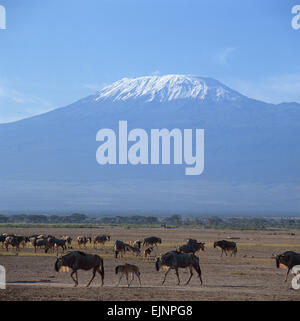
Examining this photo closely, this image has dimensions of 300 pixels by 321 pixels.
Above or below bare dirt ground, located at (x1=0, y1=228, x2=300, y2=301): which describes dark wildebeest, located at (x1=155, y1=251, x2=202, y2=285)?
above

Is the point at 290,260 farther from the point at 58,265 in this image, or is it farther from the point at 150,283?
the point at 58,265

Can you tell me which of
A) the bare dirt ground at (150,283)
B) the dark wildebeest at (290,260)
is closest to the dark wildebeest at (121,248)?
the bare dirt ground at (150,283)

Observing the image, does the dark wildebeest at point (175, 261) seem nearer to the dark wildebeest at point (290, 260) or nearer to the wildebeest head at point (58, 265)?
the wildebeest head at point (58, 265)

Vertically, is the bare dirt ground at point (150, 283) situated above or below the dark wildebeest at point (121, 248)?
below

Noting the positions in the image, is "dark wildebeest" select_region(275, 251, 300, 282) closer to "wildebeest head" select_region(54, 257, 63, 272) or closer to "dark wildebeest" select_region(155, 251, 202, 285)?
"dark wildebeest" select_region(155, 251, 202, 285)

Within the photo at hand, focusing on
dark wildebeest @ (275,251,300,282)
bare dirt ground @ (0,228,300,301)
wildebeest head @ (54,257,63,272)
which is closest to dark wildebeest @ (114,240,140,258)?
bare dirt ground @ (0,228,300,301)

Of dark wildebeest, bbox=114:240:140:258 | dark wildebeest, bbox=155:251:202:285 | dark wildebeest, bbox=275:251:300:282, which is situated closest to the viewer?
dark wildebeest, bbox=155:251:202:285

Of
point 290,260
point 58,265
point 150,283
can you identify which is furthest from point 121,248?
point 58,265
